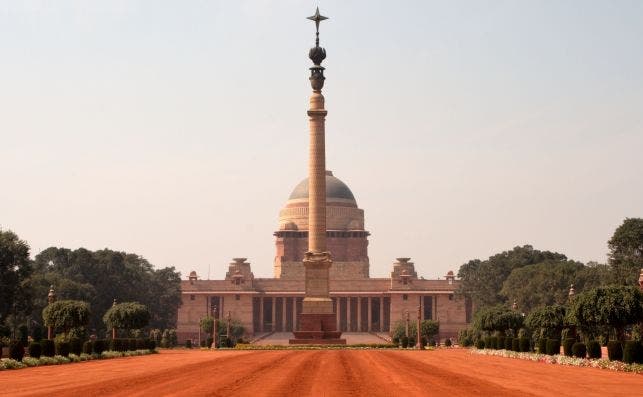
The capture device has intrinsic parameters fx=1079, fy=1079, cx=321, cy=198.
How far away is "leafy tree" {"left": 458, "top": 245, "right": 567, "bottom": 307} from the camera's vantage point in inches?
5994

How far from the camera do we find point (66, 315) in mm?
76938

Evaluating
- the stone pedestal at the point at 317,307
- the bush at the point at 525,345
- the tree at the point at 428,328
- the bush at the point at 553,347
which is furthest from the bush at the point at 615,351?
the tree at the point at 428,328

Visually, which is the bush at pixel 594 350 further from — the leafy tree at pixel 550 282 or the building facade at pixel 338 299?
the building facade at pixel 338 299

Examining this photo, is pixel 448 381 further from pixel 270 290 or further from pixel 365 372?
pixel 270 290

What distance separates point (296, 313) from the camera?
598 ft

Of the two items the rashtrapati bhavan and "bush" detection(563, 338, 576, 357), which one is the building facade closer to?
the rashtrapati bhavan

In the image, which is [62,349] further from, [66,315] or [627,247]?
[627,247]

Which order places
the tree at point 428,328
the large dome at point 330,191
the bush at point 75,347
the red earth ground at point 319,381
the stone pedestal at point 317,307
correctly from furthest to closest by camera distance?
the large dome at point 330,191 < the tree at point 428,328 < the stone pedestal at point 317,307 < the bush at point 75,347 < the red earth ground at point 319,381

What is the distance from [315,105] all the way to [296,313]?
7561 cm

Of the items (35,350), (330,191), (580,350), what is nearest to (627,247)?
(580,350)

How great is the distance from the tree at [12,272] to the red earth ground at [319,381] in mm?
46886

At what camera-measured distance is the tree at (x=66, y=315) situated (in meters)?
77.0

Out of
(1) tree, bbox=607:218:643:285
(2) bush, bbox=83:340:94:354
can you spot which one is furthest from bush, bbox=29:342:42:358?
(1) tree, bbox=607:218:643:285

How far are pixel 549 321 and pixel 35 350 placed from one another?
33.5 metres
